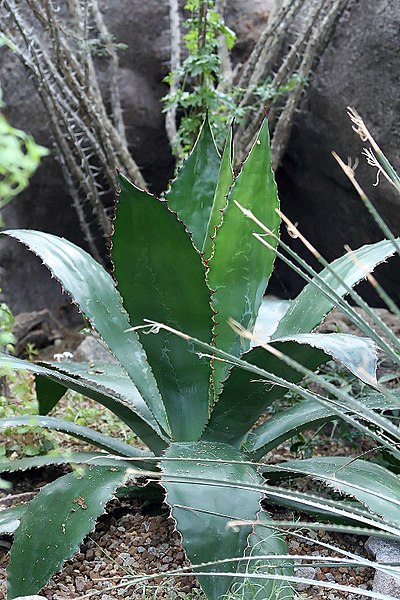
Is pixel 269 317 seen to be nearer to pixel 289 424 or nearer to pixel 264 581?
pixel 289 424

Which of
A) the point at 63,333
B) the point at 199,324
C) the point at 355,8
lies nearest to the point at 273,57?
the point at 355,8

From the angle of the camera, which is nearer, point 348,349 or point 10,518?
point 348,349

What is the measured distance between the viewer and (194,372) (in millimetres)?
1562

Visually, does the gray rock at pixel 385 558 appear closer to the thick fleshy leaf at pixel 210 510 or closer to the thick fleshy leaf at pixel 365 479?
the thick fleshy leaf at pixel 365 479

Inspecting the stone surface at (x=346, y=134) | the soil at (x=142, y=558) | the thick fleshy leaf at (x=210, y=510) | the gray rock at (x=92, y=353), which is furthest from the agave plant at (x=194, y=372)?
the stone surface at (x=346, y=134)

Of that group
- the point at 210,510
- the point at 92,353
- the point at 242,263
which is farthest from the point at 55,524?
the point at 92,353

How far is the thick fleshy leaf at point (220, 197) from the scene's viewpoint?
170cm

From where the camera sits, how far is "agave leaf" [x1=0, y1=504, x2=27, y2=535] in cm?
147

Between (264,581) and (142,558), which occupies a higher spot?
Answer: (264,581)

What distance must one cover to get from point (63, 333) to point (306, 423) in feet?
7.22

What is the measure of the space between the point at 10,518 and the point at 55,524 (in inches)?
7.4

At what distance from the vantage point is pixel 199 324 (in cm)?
150

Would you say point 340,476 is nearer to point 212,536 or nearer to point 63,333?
point 212,536

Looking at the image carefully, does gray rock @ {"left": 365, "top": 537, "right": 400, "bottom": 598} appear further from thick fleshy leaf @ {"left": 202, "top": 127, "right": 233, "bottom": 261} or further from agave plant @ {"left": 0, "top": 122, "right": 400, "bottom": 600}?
thick fleshy leaf @ {"left": 202, "top": 127, "right": 233, "bottom": 261}
